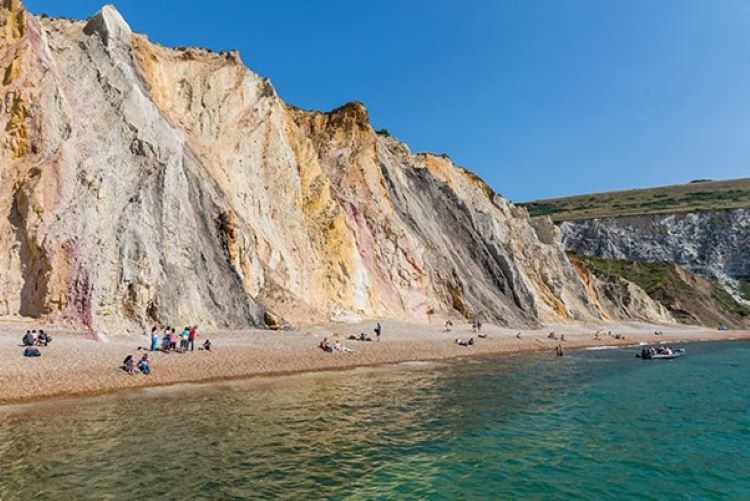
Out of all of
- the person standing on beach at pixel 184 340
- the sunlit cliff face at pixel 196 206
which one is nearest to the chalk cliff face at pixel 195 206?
the sunlit cliff face at pixel 196 206

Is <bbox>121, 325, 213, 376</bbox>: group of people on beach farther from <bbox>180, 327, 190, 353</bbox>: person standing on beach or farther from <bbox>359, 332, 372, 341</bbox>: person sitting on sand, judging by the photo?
<bbox>359, 332, 372, 341</bbox>: person sitting on sand

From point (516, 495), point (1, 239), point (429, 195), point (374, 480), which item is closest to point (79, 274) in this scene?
point (1, 239)

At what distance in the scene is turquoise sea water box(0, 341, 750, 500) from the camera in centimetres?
1179

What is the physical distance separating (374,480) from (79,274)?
19.5m

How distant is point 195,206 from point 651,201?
15165cm

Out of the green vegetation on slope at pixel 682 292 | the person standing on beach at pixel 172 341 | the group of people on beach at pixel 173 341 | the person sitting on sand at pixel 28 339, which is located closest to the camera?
the person sitting on sand at pixel 28 339

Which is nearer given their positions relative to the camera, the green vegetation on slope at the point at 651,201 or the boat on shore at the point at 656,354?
the boat on shore at the point at 656,354

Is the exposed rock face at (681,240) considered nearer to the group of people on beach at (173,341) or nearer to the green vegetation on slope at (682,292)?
the green vegetation on slope at (682,292)

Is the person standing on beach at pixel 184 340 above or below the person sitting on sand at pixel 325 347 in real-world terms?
above

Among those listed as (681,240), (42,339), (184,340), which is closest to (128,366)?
(42,339)

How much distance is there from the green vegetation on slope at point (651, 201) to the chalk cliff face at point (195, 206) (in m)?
90.6

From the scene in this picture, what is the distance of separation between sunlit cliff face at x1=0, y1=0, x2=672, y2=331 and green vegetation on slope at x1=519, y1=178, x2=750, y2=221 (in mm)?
90630

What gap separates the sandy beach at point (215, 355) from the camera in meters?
19.5

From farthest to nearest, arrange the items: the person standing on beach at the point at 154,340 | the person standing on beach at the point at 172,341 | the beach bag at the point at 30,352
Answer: the person standing on beach at the point at 172,341 < the person standing on beach at the point at 154,340 < the beach bag at the point at 30,352
